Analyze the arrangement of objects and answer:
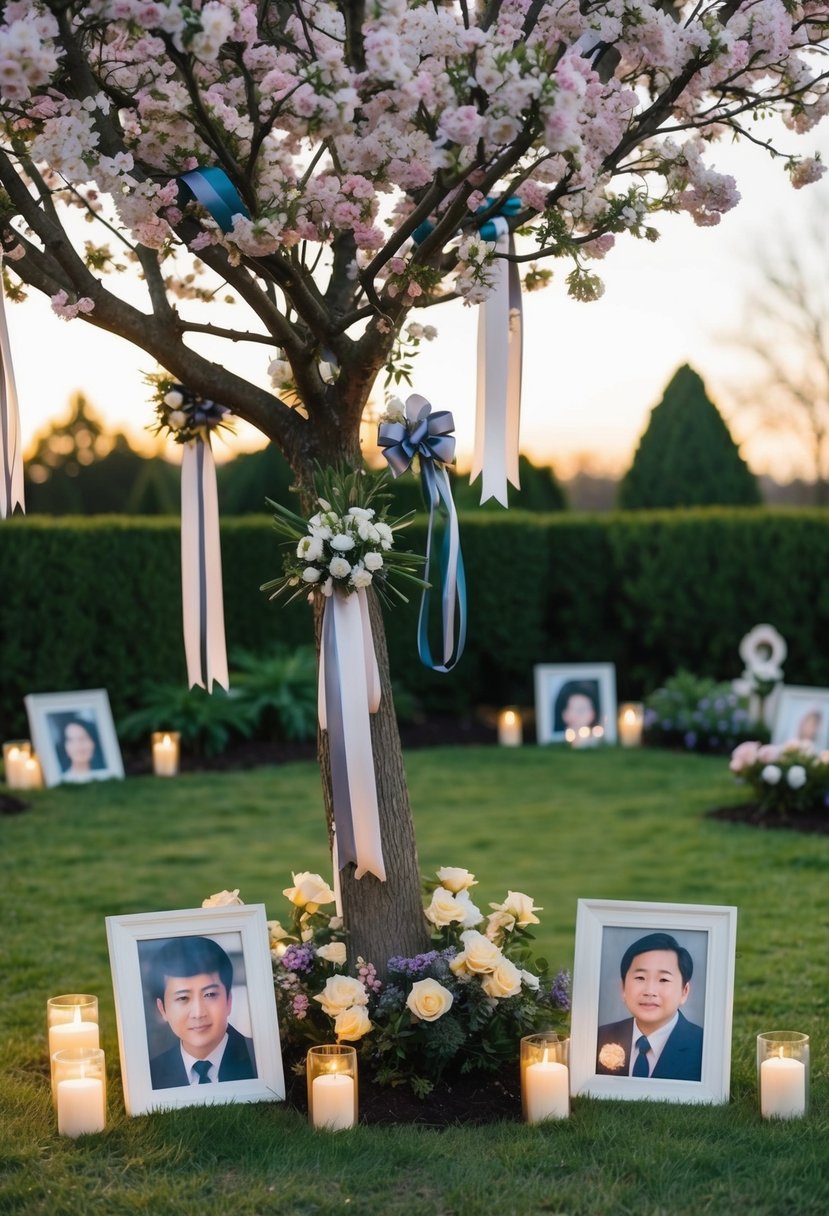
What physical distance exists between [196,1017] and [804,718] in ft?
22.0

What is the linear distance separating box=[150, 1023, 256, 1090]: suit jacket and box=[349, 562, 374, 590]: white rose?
117 cm

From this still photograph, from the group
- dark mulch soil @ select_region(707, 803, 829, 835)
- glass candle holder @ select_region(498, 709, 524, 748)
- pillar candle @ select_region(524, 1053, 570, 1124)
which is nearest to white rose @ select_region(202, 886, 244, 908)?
pillar candle @ select_region(524, 1053, 570, 1124)

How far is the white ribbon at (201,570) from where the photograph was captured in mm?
4078

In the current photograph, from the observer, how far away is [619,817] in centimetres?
778

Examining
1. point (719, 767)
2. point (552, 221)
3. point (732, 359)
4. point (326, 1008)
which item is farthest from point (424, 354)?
point (732, 359)

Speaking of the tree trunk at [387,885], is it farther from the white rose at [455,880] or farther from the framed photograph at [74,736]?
the framed photograph at [74,736]

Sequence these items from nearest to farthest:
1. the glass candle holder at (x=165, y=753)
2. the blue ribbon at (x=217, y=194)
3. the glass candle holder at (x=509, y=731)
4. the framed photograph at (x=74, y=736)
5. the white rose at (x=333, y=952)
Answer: the blue ribbon at (x=217, y=194)
the white rose at (x=333, y=952)
the framed photograph at (x=74, y=736)
the glass candle holder at (x=165, y=753)
the glass candle holder at (x=509, y=731)

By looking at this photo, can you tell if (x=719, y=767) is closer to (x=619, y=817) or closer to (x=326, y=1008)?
(x=619, y=817)

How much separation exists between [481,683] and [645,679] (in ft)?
4.64

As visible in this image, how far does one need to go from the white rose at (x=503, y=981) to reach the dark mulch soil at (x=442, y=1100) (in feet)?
0.81

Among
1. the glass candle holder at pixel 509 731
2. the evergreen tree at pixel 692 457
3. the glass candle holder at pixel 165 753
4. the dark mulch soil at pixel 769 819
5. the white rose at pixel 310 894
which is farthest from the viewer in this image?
the evergreen tree at pixel 692 457

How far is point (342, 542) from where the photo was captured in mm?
3338

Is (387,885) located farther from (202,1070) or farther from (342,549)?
(342,549)

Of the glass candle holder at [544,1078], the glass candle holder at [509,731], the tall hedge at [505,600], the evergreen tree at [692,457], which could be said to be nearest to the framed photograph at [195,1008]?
the glass candle holder at [544,1078]
